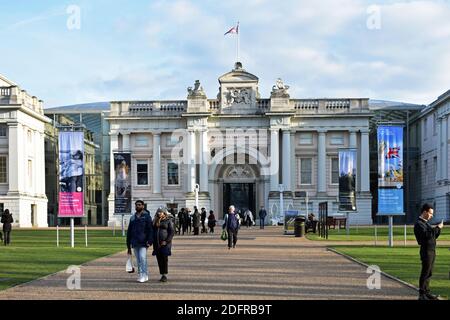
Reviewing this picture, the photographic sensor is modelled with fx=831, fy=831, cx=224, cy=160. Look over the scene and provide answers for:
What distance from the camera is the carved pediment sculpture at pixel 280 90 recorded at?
72.6 meters

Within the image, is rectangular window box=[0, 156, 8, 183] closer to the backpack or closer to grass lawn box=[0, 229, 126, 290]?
grass lawn box=[0, 229, 126, 290]

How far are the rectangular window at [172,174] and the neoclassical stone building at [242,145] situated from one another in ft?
0.29

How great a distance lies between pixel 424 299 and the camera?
630 inches

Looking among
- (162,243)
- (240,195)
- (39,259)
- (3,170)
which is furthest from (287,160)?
(162,243)

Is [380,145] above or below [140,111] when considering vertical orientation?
below

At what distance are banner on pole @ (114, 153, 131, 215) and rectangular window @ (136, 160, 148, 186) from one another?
29010mm

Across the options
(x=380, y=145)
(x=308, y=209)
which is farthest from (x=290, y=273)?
(x=308, y=209)

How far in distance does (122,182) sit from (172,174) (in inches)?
1140

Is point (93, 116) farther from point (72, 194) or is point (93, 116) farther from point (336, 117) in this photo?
point (72, 194)

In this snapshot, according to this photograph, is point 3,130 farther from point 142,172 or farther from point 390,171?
point 390,171

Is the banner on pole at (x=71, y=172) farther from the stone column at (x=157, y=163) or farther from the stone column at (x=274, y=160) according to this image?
the stone column at (x=157, y=163)

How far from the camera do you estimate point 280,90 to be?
238ft
